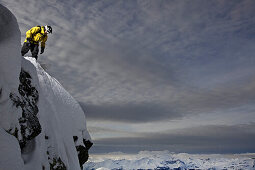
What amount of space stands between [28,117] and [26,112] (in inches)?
10.8

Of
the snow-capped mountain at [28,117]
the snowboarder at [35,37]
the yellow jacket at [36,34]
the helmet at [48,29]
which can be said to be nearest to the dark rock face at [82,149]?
the snow-capped mountain at [28,117]

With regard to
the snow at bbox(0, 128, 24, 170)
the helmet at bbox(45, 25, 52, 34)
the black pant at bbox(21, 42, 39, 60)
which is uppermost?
the helmet at bbox(45, 25, 52, 34)

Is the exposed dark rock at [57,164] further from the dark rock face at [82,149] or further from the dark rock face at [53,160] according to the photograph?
the dark rock face at [82,149]

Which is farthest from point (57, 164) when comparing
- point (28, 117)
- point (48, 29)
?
point (48, 29)

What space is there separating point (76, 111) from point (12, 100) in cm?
990

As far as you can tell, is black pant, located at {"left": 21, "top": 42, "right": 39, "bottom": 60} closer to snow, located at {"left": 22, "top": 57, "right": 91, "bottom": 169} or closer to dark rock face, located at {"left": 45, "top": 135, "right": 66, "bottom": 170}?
snow, located at {"left": 22, "top": 57, "right": 91, "bottom": 169}

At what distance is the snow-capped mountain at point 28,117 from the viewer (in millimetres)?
7148

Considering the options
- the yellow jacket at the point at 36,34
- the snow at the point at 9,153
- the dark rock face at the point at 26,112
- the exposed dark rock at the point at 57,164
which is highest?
the yellow jacket at the point at 36,34

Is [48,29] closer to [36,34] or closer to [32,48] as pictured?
[36,34]

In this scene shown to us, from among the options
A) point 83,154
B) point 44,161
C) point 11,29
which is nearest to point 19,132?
point 44,161

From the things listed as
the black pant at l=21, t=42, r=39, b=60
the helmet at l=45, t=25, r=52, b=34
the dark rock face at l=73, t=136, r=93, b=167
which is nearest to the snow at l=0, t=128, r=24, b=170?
Result: the dark rock face at l=73, t=136, r=93, b=167

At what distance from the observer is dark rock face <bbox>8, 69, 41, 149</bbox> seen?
8.03m

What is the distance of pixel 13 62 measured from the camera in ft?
26.1

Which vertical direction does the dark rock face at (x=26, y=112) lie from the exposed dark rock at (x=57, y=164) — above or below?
above
